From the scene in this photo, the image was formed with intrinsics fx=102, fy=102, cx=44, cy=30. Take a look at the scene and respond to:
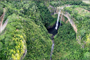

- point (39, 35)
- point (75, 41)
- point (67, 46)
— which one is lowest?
point (67, 46)

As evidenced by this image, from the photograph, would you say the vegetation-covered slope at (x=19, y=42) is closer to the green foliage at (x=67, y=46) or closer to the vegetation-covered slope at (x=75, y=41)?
the green foliage at (x=67, y=46)

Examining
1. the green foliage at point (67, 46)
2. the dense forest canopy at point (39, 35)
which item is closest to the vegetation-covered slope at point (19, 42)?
the dense forest canopy at point (39, 35)

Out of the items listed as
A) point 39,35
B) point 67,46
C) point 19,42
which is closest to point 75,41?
point 67,46

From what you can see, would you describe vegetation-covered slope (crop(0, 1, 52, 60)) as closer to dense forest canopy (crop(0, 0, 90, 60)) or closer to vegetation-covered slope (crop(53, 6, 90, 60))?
dense forest canopy (crop(0, 0, 90, 60))

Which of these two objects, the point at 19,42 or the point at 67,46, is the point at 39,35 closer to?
the point at 67,46

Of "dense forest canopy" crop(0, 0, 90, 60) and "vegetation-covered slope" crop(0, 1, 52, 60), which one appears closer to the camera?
"vegetation-covered slope" crop(0, 1, 52, 60)

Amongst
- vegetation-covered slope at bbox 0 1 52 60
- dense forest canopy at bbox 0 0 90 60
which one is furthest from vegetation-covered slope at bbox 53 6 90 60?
vegetation-covered slope at bbox 0 1 52 60

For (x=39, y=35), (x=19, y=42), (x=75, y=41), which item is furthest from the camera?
(x=75, y=41)

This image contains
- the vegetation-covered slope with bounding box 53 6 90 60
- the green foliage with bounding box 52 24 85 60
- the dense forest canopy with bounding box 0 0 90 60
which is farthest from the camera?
the green foliage with bounding box 52 24 85 60

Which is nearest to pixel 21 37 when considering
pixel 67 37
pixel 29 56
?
pixel 29 56

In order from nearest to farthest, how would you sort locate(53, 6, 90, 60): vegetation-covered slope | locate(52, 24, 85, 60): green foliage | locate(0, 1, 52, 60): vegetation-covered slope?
locate(0, 1, 52, 60): vegetation-covered slope
locate(53, 6, 90, 60): vegetation-covered slope
locate(52, 24, 85, 60): green foliage

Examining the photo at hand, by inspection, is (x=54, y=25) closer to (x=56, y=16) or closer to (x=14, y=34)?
(x=56, y=16)

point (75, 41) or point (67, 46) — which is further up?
point (75, 41)
